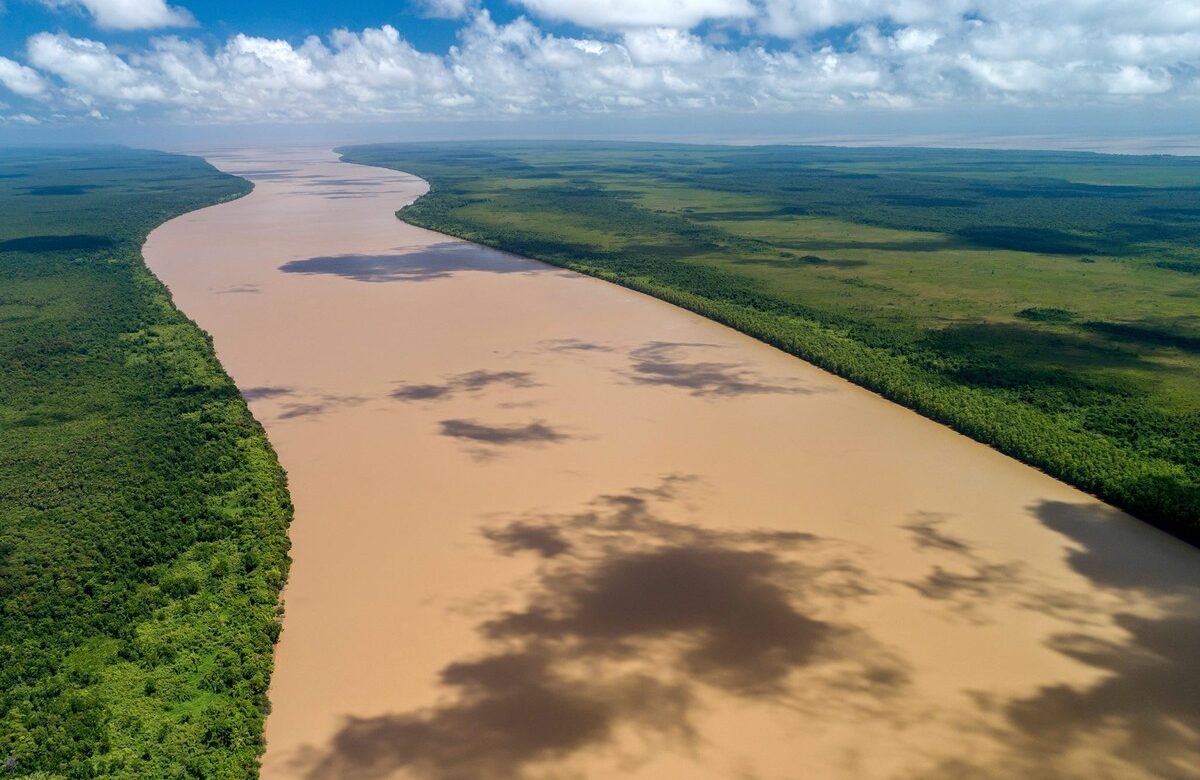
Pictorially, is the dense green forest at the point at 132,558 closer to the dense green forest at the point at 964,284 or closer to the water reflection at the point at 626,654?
the water reflection at the point at 626,654

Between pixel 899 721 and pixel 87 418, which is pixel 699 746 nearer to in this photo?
pixel 899 721

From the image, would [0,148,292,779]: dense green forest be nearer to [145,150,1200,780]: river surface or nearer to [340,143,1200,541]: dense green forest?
[145,150,1200,780]: river surface

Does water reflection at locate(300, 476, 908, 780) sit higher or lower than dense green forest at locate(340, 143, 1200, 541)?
lower

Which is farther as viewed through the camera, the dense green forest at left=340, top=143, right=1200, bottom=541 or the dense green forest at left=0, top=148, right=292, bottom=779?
the dense green forest at left=340, top=143, right=1200, bottom=541

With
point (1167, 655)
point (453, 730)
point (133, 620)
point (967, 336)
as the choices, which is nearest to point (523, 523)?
point (453, 730)

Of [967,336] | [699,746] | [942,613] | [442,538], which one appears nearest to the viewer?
[699,746]

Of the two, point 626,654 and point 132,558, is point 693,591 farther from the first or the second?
point 132,558

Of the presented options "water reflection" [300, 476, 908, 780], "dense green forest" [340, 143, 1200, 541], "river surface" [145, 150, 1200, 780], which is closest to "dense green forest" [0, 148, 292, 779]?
"river surface" [145, 150, 1200, 780]
